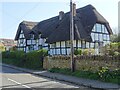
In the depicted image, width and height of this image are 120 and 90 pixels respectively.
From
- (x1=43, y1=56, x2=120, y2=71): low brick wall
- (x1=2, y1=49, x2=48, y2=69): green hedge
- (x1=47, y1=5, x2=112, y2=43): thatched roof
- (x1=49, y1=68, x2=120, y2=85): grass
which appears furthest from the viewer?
(x1=47, y1=5, x2=112, y2=43): thatched roof

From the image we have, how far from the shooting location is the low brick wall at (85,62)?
20098 millimetres

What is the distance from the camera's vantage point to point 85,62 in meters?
23.5

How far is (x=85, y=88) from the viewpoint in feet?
53.1

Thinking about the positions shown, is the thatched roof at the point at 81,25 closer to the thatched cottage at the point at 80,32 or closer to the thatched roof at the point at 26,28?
the thatched cottage at the point at 80,32

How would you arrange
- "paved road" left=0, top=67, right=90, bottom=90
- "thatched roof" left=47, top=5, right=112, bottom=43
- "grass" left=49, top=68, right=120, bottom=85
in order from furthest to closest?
"thatched roof" left=47, top=5, right=112, bottom=43 < "grass" left=49, top=68, right=120, bottom=85 < "paved road" left=0, top=67, right=90, bottom=90

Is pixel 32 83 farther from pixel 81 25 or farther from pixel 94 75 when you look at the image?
pixel 81 25

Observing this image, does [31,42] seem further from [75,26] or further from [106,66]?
[106,66]

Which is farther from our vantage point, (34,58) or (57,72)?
(34,58)

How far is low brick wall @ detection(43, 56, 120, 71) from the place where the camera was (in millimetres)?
20098

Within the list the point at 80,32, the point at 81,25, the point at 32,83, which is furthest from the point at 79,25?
the point at 32,83

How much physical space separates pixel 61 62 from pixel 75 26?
13.2 metres

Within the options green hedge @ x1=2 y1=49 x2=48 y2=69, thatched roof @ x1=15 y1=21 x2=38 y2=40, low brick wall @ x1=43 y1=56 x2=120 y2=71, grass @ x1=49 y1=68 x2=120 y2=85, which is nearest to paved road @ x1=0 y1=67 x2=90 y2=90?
grass @ x1=49 y1=68 x2=120 y2=85

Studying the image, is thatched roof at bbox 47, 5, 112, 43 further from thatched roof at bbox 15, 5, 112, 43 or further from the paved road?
the paved road

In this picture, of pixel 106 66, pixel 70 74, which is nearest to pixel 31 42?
pixel 70 74
